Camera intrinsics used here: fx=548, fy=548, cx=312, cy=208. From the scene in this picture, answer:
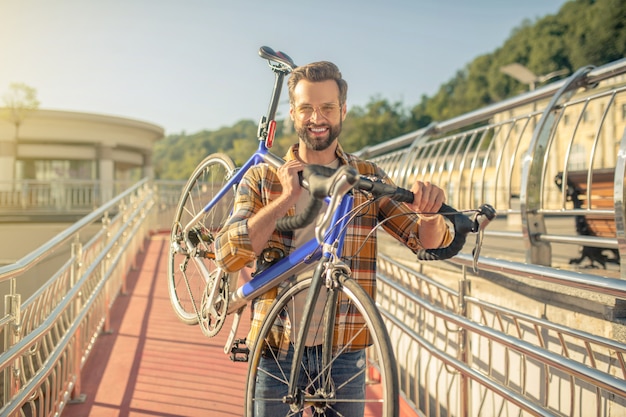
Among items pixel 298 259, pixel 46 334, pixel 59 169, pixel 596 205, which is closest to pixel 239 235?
pixel 298 259

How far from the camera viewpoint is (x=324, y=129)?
6.43ft

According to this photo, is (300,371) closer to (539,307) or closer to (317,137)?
(317,137)

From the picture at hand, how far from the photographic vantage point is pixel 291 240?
6.77 feet

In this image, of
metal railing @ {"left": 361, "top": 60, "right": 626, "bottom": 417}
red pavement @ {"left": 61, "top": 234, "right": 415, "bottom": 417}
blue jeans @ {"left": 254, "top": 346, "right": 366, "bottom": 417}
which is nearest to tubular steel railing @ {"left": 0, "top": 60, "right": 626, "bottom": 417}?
metal railing @ {"left": 361, "top": 60, "right": 626, "bottom": 417}

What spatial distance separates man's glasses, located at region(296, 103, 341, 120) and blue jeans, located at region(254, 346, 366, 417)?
833 mm

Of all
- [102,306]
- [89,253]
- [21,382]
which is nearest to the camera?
[21,382]

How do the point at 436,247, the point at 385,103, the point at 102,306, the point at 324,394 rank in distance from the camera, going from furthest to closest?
the point at 385,103
the point at 102,306
the point at 436,247
the point at 324,394

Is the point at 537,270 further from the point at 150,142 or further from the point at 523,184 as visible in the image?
the point at 150,142

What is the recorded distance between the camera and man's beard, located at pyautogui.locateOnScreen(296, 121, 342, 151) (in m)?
1.96

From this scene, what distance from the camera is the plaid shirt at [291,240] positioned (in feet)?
6.29

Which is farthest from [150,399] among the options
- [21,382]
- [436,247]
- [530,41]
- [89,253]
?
[530,41]

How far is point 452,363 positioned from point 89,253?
3.44 meters

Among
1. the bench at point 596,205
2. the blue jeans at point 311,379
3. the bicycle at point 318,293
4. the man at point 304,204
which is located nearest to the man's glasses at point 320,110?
the man at point 304,204

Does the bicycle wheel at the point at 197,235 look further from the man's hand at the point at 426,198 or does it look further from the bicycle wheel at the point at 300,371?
the man's hand at the point at 426,198
